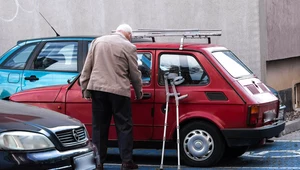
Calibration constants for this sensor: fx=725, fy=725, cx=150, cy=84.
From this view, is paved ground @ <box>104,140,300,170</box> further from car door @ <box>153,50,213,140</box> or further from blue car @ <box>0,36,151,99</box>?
blue car @ <box>0,36,151,99</box>

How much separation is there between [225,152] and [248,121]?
42.4 inches

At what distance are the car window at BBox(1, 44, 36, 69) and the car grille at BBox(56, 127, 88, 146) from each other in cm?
429

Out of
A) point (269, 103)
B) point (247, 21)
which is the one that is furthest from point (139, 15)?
point (269, 103)

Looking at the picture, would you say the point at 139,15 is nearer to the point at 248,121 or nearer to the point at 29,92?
the point at 29,92

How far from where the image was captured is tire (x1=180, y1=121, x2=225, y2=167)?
8914 mm

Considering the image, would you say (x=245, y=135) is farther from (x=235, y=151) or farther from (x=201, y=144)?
(x=235, y=151)

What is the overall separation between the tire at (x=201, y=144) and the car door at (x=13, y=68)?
323 centimetres

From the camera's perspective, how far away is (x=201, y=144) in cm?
896

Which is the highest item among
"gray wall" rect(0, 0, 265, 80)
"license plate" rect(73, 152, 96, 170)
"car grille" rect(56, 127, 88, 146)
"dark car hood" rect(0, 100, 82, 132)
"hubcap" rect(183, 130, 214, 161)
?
"gray wall" rect(0, 0, 265, 80)

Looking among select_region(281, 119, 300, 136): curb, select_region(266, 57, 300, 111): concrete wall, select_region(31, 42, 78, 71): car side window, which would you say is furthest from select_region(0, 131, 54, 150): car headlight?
select_region(266, 57, 300, 111): concrete wall

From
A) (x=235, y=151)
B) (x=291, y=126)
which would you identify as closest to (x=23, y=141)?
(x=235, y=151)

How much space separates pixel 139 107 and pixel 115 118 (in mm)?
630

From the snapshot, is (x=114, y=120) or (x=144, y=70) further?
(x=144, y=70)

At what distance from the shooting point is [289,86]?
16594 mm
